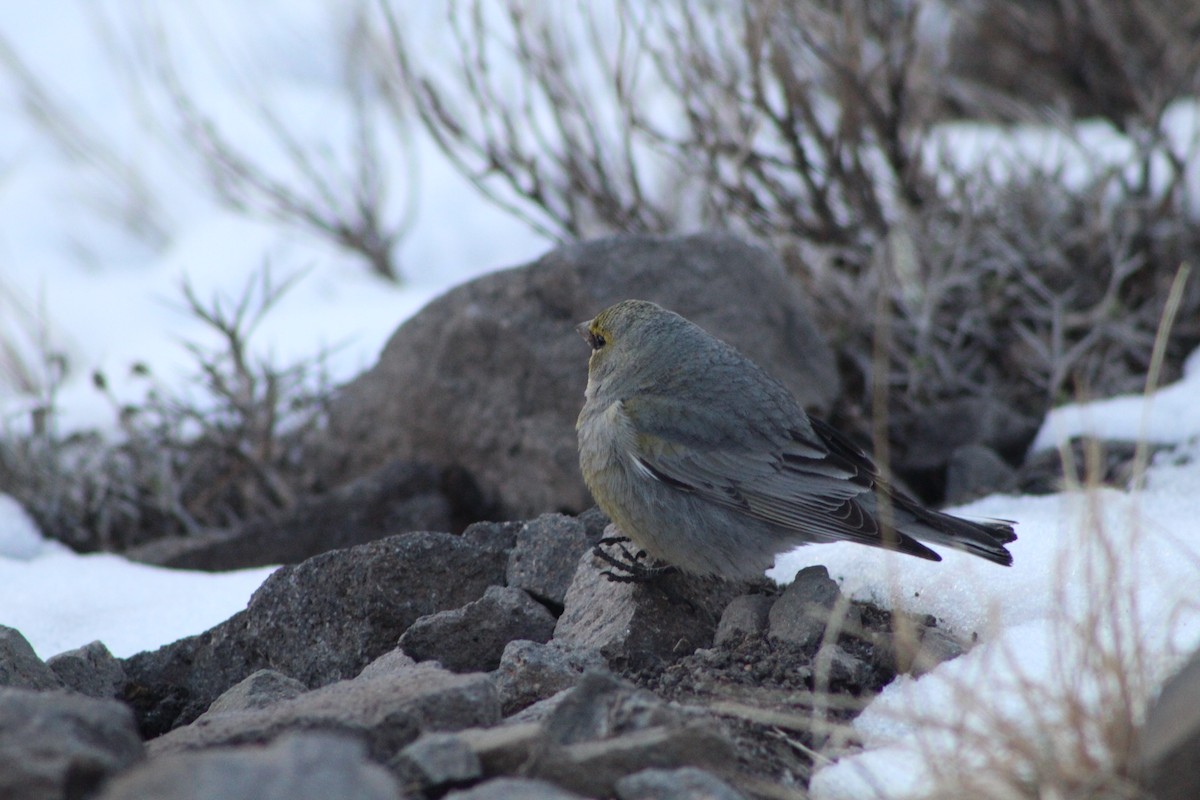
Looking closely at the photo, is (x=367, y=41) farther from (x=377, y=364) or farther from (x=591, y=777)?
(x=591, y=777)

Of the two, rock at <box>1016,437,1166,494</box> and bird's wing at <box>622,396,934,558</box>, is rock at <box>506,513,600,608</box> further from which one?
rock at <box>1016,437,1166,494</box>

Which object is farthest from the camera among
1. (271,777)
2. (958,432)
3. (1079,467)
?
(958,432)

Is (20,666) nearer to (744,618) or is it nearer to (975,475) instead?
(744,618)

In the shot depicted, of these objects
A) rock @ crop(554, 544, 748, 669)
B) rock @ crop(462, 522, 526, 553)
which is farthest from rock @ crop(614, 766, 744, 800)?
rock @ crop(462, 522, 526, 553)

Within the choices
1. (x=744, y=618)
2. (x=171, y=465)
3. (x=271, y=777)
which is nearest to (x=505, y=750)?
(x=271, y=777)

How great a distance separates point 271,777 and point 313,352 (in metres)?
5.27

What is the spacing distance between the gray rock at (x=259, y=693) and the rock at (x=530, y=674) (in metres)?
0.50

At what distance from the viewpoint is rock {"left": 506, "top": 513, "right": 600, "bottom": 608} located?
3748mm

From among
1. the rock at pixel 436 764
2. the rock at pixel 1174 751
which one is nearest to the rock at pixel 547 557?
the rock at pixel 436 764

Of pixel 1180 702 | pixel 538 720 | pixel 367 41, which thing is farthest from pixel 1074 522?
pixel 367 41

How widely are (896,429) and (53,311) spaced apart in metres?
6.27

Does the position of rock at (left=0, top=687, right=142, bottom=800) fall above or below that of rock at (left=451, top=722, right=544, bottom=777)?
above

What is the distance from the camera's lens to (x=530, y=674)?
2.98m

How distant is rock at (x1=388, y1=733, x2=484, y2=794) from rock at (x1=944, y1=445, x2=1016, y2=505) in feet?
10.7
